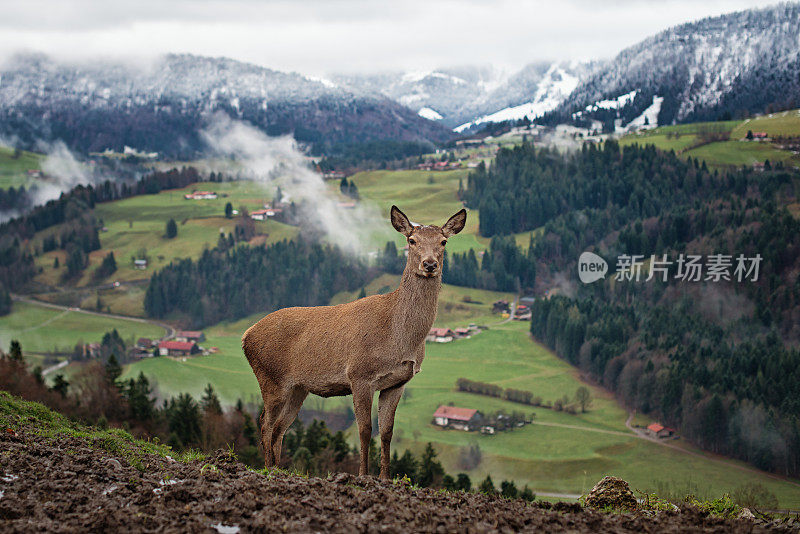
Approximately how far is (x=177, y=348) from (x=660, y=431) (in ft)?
276

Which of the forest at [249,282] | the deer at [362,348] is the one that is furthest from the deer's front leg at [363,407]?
the forest at [249,282]

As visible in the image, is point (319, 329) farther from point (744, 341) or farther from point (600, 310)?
point (600, 310)

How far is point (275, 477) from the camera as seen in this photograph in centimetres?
1288

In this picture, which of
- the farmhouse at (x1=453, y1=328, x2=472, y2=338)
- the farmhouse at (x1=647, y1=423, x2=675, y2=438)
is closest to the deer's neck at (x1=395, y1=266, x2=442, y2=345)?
the farmhouse at (x1=647, y1=423, x2=675, y2=438)

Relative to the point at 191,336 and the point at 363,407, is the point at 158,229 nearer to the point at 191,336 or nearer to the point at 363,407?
the point at 191,336

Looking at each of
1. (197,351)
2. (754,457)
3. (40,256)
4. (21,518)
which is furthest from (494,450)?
(40,256)

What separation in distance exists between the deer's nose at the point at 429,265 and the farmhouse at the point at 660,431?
84969mm

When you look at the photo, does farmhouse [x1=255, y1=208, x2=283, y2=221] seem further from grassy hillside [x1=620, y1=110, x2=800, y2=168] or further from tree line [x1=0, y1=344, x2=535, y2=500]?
tree line [x1=0, y1=344, x2=535, y2=500]

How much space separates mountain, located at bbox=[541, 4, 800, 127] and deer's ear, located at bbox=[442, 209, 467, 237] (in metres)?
132

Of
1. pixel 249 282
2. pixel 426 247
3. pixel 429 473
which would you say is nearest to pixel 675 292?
pixel 429 473

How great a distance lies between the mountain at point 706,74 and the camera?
142 meters

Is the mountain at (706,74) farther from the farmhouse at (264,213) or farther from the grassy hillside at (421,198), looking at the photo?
the farmhouse at (264,213)

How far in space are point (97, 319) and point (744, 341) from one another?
12128cm

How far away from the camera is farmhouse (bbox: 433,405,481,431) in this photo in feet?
314
